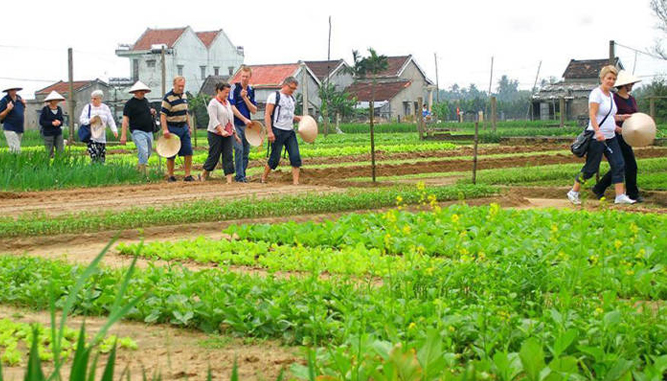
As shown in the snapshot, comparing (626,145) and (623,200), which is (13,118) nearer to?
(626,145)

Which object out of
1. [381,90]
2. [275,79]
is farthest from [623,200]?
[381,90]

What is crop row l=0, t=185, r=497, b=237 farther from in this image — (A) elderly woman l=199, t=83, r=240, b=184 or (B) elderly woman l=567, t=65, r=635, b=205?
(A) elderly woman l=199, t=83, r=240, b=184

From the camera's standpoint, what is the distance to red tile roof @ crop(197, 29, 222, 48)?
276 ft

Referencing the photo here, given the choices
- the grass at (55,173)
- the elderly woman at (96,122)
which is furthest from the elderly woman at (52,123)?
the grass at (55,173)

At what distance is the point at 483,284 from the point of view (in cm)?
605

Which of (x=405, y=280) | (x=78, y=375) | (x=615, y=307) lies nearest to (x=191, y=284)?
(x=405, y=280)

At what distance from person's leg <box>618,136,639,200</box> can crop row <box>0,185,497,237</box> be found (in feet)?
6.11

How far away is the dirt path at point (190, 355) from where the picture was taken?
4852 mm

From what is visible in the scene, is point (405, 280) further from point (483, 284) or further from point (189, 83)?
point (189, 83)

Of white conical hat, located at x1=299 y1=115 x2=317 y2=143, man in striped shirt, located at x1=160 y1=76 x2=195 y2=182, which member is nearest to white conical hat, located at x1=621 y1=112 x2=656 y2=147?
white conical hat, located at x1=299 y1=115 x2=317 y2=143

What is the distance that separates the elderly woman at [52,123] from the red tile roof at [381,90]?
2302 inches

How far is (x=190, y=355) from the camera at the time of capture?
205 inches

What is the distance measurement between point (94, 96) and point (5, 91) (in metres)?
2.47

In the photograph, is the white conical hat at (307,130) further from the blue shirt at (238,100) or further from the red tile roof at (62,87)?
the red tile roof at (62,87)
